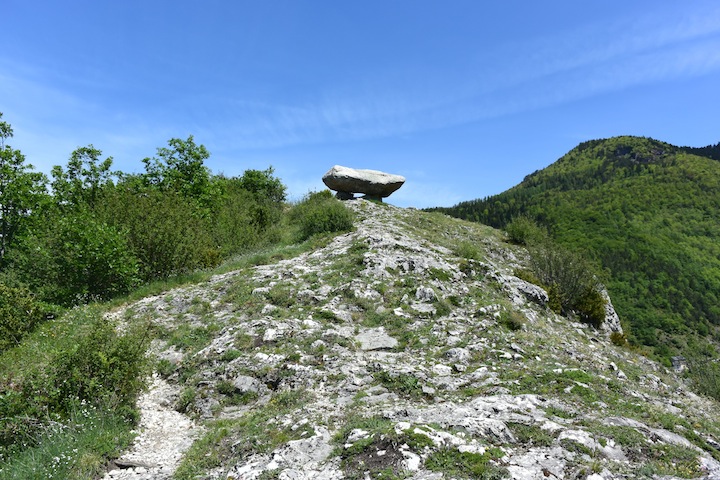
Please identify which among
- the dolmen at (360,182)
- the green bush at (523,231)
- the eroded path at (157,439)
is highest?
the dolmen at (360,182)

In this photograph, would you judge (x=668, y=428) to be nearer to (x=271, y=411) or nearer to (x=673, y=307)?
(x=271, y=411)

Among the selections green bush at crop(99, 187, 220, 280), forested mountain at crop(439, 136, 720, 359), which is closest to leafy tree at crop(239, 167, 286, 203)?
green bush at crop(99, 187, 220, 280)

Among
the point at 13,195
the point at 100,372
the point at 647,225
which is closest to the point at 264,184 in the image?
the point at 13,195

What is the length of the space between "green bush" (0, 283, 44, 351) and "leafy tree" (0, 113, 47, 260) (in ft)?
55.8

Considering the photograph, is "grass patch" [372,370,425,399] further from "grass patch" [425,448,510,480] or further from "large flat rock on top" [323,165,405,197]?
"large flat rock on top" [323,165,405,197]

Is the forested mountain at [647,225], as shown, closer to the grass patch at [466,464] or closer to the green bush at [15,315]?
the grass patch at [466,464]

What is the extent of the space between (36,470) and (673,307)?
116m

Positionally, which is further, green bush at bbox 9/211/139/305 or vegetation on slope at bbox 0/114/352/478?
green bush at bbox 9/211/139/305

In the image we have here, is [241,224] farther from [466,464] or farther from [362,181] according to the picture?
[466,464]

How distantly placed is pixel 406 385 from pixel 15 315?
1267 cm

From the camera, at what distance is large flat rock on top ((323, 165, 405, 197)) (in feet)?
124

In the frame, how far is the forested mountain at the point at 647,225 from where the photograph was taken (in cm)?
9081

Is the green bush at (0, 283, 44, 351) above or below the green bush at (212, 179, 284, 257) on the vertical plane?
below

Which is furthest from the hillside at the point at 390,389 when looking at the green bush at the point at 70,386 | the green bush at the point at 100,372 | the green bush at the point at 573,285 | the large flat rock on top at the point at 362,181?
the large flat rock on top at the point at 362,181
